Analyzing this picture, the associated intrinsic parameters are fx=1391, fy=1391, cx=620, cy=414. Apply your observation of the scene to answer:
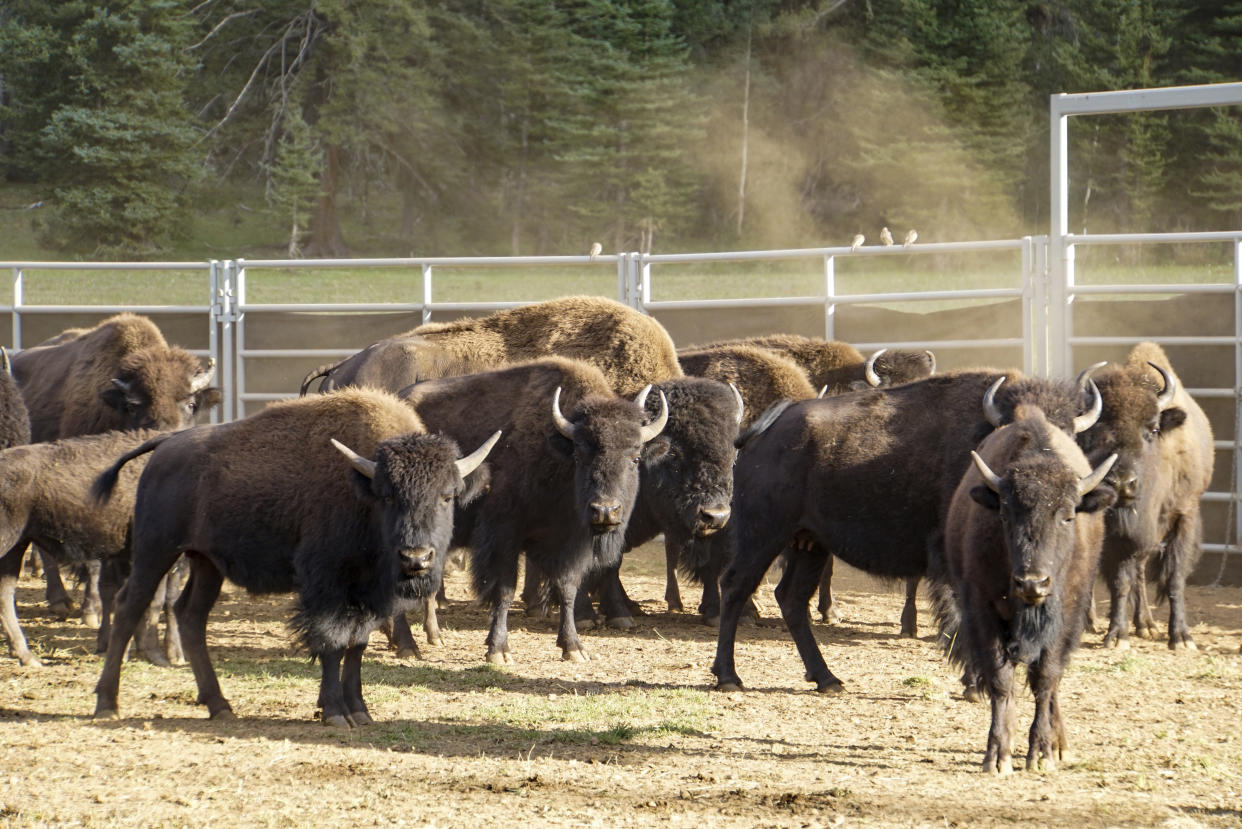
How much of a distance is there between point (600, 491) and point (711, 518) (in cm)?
95

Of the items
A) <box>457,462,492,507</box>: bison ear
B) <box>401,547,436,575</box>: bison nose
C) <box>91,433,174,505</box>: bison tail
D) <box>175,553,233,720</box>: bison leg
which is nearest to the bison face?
<box>457,462,492,507</box>: bison ear

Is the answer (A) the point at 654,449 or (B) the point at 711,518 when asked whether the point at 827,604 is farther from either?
(A) the point at 654,449

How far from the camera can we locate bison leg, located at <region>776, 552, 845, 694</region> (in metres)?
8.07

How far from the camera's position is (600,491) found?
8328 mm

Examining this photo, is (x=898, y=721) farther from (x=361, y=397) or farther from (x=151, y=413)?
(x=151, y=413)

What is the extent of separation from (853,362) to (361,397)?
5.15m

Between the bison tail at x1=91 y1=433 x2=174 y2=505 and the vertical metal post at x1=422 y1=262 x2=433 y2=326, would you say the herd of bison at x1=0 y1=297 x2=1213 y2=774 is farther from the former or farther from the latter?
the vertical metal post at x1=422 y1=262 x2=433 y2=326

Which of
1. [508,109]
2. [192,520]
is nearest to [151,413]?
[192,520]

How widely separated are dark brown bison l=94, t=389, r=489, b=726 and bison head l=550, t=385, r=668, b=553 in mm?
1074

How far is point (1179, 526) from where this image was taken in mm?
9898

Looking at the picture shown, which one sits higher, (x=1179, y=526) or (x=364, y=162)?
(x=364, y=162)

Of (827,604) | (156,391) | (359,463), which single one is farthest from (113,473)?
(827,604)

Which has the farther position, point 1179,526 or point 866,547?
point 1179,526

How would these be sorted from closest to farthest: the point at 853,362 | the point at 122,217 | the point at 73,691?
1. the point at 73,691
2. the point at 853,362
3. the point at 122,217
